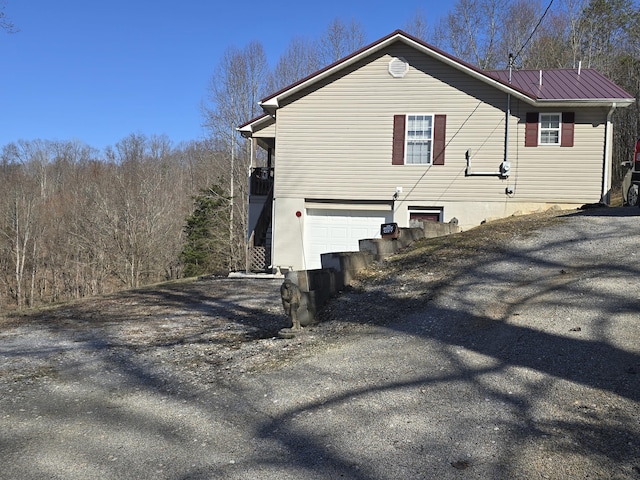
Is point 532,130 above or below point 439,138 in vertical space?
above

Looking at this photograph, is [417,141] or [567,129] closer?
[567,129]

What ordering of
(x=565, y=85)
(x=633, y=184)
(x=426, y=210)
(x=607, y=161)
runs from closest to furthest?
(x=633, y=184)
(x=607, y=161)
(x=426, y=210)
(x=565, y=85)

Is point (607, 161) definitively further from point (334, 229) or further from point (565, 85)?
point (334, 229)

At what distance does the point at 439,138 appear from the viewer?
16.3 metres

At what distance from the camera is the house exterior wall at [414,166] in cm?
1586

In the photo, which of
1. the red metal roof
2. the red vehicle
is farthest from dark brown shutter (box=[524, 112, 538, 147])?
the red vehicle

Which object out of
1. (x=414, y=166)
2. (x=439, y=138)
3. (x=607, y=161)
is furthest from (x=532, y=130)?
(x=414, y=166)

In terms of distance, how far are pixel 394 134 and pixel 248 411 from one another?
43.2 ft

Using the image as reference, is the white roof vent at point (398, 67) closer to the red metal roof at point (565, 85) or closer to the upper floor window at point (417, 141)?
the upper floor window at point (417, 141)

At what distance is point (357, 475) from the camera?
3.26 meters

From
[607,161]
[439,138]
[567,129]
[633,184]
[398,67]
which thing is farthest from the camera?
[398,67]

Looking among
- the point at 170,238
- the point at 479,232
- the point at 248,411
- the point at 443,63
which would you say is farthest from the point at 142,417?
the point at 170,238

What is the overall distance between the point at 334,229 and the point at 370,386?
12.5 metres

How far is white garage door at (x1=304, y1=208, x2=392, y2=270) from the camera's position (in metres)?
17.0
